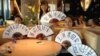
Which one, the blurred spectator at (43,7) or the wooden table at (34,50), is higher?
the blurred spectator at (43,7)

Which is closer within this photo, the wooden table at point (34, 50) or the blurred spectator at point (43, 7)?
the wooden table at point (34, 50)

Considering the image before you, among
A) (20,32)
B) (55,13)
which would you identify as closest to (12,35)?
(20,32)

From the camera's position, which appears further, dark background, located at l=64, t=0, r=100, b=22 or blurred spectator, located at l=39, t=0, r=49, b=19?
dark background, located at l=64, t=0, r=100, b=22

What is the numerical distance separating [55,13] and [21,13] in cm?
151

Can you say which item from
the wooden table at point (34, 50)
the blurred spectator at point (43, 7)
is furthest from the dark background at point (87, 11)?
the wooden table at point (34, 50)

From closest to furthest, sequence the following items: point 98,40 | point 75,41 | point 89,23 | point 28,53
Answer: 1. point 28,53
2. point 98,40
3. point 75,41
4. point 89,23

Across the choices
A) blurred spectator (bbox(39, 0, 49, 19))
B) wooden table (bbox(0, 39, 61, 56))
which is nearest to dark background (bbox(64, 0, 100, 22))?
blurred spectator (bbox(39, 0, 49, 19))

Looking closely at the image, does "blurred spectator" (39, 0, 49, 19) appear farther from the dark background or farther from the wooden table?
the wooden table

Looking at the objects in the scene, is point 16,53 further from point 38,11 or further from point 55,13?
point 38,11

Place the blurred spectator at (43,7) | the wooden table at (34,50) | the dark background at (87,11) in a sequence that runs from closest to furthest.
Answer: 1. the wooden table at (34,50)
2. the blurred spectator at (43,7)
3. the dark background at (87,11)

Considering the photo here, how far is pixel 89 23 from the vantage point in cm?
430

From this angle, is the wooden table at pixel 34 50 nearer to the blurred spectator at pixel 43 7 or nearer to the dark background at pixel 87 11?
the blurred spectator at pixel 43 7

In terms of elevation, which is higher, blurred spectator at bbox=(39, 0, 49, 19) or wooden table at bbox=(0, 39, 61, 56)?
blurred spectator at bbox=(39, 0, 49, 19)

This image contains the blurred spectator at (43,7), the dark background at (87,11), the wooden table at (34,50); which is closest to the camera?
the wooden table at (34,50)
